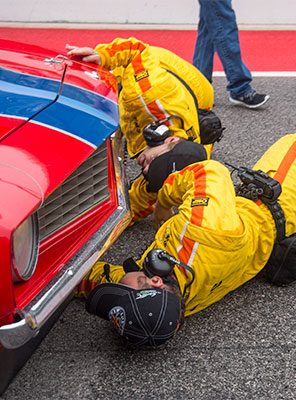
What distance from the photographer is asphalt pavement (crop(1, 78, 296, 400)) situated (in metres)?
2.08

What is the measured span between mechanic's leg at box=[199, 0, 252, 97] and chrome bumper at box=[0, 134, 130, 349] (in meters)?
2.35

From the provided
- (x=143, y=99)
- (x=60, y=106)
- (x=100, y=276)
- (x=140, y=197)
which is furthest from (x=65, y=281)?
(x=143, y=99)

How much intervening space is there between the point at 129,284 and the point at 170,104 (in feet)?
4.16

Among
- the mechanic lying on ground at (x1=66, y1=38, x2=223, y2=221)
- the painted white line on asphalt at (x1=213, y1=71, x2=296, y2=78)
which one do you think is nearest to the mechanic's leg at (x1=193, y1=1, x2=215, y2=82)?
the painted white line on asphalt at (x1=213, y1=71, x2=296, y2=78)

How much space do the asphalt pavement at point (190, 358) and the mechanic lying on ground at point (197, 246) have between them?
10 cm

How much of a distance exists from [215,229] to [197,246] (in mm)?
99

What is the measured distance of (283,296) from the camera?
8.50ft

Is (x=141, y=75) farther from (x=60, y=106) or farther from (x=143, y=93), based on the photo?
(x=60, y=106)

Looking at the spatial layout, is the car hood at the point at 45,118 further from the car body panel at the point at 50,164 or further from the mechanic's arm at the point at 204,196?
the mechanic's arm at the point at 204,196

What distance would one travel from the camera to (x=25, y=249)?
184cm

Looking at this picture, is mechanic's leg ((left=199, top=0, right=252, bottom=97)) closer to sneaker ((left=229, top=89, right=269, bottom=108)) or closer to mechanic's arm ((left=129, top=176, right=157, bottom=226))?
sneaker ((left=229, top=89, right=269, bottom=108))

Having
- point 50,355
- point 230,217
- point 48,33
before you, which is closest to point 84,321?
point 50,355

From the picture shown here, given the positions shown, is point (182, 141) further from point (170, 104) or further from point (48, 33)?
point (48, 33)

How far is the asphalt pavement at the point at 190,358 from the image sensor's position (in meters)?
2.08
